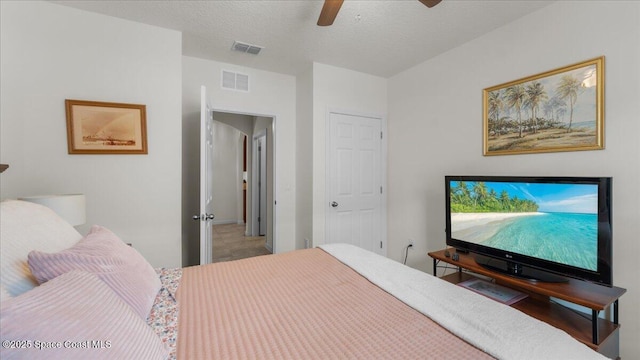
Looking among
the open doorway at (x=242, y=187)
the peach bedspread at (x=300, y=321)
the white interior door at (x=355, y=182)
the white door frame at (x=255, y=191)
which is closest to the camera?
the peach bedspread at (x=300, y=321)

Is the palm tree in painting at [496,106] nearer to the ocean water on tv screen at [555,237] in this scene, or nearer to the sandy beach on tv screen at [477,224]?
the sandy beach on tv screen at [477,224]

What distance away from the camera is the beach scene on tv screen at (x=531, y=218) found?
1.61 meters

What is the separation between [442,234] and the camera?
9.29 ft

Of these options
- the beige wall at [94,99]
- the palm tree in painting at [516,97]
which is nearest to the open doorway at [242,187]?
the beige wall at [94,99]

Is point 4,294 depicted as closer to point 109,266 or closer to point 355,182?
point 109,266

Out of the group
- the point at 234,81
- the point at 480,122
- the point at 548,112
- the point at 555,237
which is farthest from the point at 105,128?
the point at 548,112

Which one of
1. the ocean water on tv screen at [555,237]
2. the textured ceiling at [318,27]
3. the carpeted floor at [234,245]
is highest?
the textured ceiling at [318,27]

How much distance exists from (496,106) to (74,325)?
2960mm

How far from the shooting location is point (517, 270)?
74.2 inches

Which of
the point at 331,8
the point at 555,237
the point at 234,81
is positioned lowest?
the point at 555,237

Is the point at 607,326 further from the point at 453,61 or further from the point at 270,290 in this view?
the point at 453,61

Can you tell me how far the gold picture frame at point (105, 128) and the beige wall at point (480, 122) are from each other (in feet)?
9.29

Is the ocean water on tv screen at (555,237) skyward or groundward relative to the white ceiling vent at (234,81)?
groundward

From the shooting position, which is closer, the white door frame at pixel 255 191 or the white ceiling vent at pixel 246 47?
the white ceiling vent at pixel 246 47
